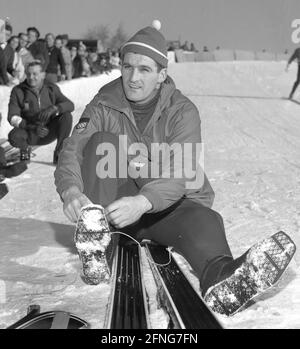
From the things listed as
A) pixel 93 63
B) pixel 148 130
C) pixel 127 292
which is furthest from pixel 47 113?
pixel 93 63

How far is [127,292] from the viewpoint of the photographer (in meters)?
2.67

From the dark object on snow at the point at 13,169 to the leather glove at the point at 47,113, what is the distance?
2.09 feet

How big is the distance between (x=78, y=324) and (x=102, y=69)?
17994 mm

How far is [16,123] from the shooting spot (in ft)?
22.2

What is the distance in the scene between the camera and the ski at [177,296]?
2.28m

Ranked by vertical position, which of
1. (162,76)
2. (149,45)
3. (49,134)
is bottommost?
(49,134)

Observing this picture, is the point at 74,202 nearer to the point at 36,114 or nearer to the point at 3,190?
the point at 3,190

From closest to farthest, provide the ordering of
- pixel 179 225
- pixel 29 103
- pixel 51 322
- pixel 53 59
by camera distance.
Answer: pixel 51 322 < pixel 179 225 < pixel 29 103 < pixel 53 59

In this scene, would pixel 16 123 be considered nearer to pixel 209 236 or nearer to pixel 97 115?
pixel 97 115

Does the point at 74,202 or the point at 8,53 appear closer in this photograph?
the point at 74,202

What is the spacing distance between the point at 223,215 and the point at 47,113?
3.14 metres

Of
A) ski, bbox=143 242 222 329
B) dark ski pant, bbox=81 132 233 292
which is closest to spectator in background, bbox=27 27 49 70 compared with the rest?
dark ski pant, bbox=81 132 233 292

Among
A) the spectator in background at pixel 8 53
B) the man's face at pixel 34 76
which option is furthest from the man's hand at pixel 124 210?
the spectator in background at pixel 8 53
